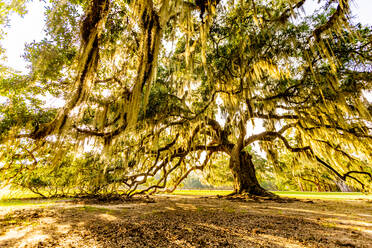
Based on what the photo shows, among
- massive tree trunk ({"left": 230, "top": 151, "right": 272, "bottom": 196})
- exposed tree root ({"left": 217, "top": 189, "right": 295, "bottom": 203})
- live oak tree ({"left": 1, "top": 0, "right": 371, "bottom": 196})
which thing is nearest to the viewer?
live oak tree ({"left": 1, "top": 0, "right": 371, "bottom": 196})

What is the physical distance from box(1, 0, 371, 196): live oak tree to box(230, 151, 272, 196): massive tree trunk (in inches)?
1.8

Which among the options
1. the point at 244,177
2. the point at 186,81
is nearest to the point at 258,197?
the point at 244,177

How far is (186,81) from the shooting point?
551 centimetres

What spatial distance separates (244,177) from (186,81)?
15.8 feet

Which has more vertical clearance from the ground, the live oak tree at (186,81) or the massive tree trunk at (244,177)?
the live oak tree at (186,81)

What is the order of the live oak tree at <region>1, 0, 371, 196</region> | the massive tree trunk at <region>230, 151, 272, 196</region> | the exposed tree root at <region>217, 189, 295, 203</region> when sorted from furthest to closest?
the massive tree trunk at <region>230, 151, 272, 196</region>, the exposed tree root at <region>217, 189, 295, 203</region>, the live oak tree at <region>1, 0, 371, 196</region>

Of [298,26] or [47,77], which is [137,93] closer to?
[47,77]

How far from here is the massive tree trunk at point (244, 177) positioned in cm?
666

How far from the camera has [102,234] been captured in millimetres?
1987

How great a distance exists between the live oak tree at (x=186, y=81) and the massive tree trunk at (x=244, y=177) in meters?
0.04

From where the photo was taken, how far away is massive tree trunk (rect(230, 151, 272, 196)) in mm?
6656

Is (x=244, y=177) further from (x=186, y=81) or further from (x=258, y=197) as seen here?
(x=186, y=81)

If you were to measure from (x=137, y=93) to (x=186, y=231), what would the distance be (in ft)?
8.23

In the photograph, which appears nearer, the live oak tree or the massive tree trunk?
the live oak tree
